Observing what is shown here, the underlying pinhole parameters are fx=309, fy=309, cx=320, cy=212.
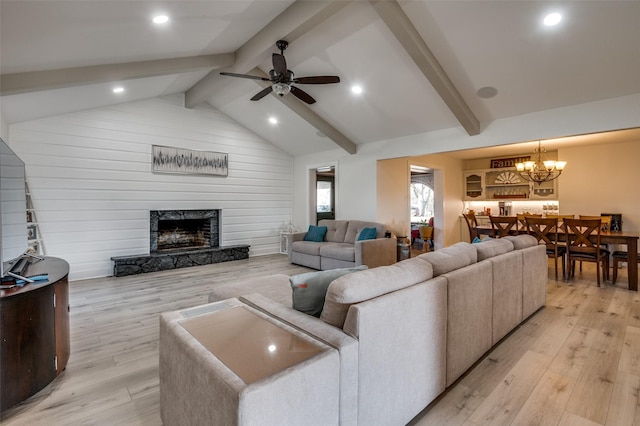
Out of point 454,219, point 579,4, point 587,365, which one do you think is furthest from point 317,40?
point 454,219

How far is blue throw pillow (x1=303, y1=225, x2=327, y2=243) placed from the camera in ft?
21.5

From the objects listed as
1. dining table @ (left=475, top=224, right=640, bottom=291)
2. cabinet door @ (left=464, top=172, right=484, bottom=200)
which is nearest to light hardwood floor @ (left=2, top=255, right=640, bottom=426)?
dining table @ (left=475, top=224, right=640, bottom=291)

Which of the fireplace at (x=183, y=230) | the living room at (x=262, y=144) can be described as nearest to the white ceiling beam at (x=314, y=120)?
the living room at (x=262, y=144)

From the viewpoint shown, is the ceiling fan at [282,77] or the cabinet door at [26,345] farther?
the ceiling fan at [282,77]

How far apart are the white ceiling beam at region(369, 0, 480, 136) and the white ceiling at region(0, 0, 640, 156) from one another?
0.15 feet

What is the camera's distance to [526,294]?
10.5 feet

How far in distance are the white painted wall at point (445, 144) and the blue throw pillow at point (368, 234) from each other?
2.14 feet

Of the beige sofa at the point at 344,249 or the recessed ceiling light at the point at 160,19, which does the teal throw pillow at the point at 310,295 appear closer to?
the recessed ceiling light at the point at 160,19

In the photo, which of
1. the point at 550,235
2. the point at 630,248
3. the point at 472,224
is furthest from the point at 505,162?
the point at 630,248

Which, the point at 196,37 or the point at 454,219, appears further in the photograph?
the point at 454,219

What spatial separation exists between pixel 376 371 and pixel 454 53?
3.68m

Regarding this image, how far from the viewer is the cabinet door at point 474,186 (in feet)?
27.6

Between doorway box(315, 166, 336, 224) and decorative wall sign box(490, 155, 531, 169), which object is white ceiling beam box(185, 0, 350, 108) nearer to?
doorway box(315, 166, 336, 224)

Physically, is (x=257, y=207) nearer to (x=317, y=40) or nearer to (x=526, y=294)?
(x=317, y=40)
